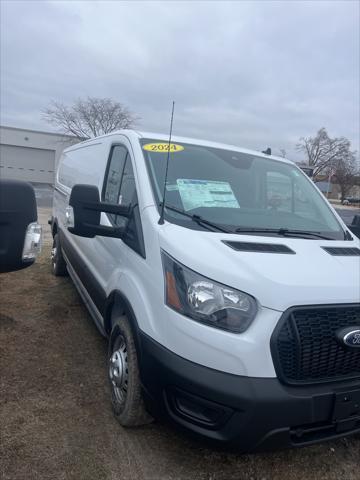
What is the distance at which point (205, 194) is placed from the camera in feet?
9.89

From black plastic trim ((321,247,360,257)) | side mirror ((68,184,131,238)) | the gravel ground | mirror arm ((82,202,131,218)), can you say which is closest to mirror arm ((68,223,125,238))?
side mirror ((68,184,131,238))

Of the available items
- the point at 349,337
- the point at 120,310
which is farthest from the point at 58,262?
the point at 349,337

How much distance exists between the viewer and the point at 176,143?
341 centimetres

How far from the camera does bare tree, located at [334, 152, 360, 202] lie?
54.2m

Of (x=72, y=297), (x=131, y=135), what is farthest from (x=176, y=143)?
(x=72, y=297)

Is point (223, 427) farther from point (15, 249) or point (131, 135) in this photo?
point (131, 135)

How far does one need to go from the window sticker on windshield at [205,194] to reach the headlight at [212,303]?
0.81m

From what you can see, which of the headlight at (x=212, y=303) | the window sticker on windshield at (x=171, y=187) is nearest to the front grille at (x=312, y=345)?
the headlight at (x=212, y=303)

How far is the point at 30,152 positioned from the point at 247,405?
40.5 m

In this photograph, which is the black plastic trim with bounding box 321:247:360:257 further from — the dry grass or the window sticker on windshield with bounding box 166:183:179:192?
the dry grass

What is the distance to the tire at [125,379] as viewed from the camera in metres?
2.59

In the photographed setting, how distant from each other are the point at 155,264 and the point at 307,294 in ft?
3.03

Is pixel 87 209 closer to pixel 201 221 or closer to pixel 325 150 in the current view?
pixel 201 221

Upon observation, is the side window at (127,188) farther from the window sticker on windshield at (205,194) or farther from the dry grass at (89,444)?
the dry grass at (89,444)
